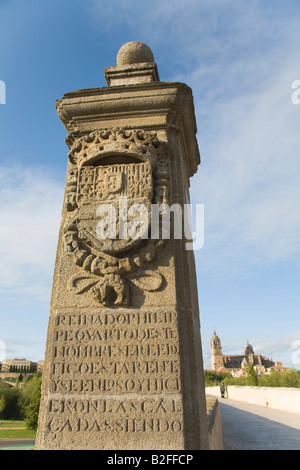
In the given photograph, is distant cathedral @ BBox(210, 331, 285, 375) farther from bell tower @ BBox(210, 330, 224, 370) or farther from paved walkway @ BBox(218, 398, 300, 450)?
paved walkway @ BBox(218, 398, 300, 450)

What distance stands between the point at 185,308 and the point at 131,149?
4.65ft

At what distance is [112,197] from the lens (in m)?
2.86

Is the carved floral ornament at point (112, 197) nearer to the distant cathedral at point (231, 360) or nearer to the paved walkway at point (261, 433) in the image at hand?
the paved walkway at point (261, 433)

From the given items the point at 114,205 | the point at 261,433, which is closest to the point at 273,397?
the point at 261,433

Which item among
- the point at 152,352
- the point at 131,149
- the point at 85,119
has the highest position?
the point at 85,119

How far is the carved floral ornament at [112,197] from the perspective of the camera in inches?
103

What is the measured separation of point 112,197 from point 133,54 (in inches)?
77.5

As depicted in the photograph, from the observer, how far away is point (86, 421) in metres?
2.27

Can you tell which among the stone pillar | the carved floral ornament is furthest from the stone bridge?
the carved floral ornament

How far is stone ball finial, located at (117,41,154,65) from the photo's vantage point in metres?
3.82

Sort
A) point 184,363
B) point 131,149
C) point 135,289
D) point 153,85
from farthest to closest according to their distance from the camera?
point 153,85
point 131,149
point 135,289
point 184,363

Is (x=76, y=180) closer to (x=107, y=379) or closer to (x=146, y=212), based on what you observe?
(x=146, y=212)

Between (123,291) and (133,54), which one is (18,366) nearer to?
(133,54)
